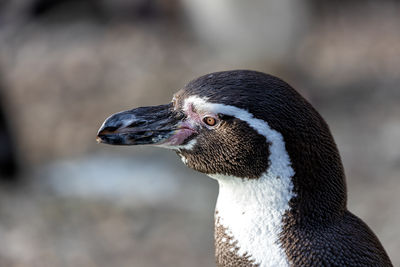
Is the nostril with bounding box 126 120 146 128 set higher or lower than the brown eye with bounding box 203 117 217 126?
lower

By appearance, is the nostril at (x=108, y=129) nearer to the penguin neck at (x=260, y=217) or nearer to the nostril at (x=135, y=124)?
the nostril at (x=135, y=124)

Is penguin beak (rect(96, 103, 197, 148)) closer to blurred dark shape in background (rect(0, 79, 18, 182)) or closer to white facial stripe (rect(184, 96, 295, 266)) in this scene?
white facial stripe (rect(184, 96, 295, 266))

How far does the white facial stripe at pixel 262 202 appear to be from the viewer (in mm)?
1784

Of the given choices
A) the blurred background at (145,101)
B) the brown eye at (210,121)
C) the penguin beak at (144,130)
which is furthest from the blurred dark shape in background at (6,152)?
the brown eye at (210,121)

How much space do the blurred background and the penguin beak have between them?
8.12 feet

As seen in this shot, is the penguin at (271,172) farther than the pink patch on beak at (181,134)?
No

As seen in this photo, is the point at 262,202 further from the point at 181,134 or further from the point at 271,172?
the point at 181,134

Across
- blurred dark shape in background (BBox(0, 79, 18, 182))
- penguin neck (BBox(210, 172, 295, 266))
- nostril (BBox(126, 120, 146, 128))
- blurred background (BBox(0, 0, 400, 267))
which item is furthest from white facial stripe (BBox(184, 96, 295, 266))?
blurred dark shape in background (BBox(0, 79, 18, 182))

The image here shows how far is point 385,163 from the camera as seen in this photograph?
5.35m

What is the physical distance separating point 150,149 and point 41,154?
1112 millimetres

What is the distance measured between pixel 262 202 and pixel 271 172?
88 millimetres

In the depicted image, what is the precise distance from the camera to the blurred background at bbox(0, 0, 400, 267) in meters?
4.96

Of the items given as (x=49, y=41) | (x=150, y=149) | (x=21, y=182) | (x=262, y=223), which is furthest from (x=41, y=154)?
(x=262, y=223)

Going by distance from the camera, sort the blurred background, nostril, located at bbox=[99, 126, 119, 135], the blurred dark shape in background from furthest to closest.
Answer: the blurred dark shape in background
the blurred background
nostril, located at bbox=[99, 126, 119, 135]
